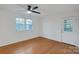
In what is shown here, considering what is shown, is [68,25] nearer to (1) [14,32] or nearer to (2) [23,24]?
(2) [23,24]

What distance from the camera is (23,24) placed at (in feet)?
4.63

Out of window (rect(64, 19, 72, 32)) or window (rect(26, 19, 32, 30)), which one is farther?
window (rect(26, 19, 32, 30))

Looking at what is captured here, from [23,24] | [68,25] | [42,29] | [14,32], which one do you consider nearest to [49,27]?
[42,29]

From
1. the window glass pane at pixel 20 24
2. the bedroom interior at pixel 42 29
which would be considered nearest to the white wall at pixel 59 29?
the bedroom interior at pixel 42 29

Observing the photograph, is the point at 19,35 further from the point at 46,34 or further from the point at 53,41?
the point at 53,41

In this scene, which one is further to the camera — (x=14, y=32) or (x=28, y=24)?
(x=14, y=32)

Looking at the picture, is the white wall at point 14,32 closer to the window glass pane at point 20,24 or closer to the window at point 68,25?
the window glass pane at point 20,24

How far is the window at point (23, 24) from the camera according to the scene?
1.41 metres

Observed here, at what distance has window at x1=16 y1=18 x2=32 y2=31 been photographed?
1.41 m

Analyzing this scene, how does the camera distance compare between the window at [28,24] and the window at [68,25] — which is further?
the window at [28,24]

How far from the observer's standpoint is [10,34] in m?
1.63

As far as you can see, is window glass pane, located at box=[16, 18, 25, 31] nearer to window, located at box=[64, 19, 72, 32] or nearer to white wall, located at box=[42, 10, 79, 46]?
white wall, located at box=[42, 10, 79, 46]

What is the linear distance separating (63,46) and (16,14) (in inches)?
34.2

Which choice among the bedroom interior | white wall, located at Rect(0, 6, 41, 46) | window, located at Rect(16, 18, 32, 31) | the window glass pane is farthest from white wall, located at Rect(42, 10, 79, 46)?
the window glass pane
